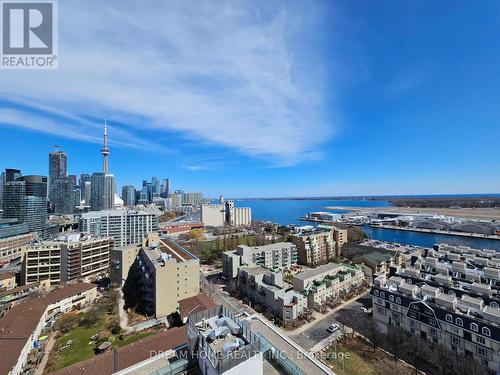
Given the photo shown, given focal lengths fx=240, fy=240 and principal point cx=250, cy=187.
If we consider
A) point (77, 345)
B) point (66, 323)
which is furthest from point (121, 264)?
point (77, 345)

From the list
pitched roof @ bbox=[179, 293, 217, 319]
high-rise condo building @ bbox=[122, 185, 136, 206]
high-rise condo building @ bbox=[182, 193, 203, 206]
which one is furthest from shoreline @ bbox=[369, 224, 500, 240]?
high-rise condo building @ bbox=[122, 185, 136, 206]

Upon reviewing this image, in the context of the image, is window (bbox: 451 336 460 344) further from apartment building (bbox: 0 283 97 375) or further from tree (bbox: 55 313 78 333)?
tree (bbox: 55 313 78 333)

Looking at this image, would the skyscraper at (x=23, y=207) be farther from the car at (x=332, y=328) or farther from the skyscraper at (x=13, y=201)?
the car at (x=332, y=328)

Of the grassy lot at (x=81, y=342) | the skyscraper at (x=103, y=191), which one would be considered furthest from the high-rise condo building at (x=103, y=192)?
the grassy lot at (x=81, y=342)

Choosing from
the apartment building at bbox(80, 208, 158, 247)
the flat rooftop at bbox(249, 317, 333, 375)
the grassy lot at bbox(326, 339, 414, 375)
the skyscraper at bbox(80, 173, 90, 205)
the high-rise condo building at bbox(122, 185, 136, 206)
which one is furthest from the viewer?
the high-rise condo building at bbox(122, 185, 136, 206)

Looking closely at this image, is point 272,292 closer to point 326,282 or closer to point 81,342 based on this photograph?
point 326,282

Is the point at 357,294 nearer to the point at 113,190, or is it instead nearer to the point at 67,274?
the point at 67,274
